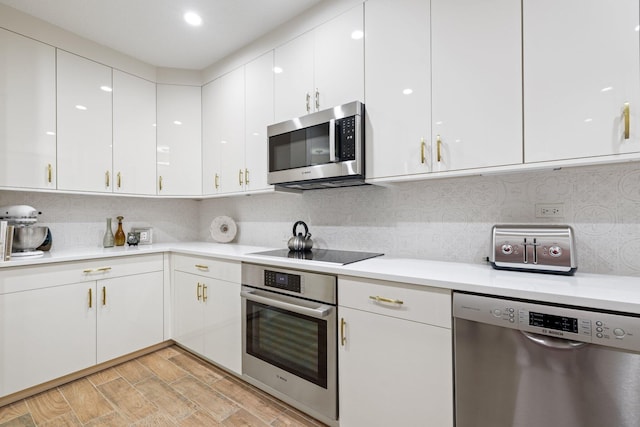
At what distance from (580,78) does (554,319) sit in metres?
0.94

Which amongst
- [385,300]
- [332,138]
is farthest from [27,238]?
[385,300]

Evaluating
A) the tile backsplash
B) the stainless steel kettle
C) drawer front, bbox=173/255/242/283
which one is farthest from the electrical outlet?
drawer front, bbox=173/255/242/283

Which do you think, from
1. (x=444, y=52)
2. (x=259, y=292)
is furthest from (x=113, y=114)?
(x=444, y=52)

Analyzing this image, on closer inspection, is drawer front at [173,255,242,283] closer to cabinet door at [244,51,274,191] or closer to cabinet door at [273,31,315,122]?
cabinet door at [244,51,274,191]

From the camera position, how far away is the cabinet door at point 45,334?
5.93 ft

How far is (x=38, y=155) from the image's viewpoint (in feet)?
6.89

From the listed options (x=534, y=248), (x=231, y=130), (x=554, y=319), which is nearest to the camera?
(x=554, y=319)

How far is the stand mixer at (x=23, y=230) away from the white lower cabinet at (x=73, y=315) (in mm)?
244

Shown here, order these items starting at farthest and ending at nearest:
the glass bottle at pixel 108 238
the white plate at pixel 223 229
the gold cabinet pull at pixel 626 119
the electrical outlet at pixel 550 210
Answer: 1. the white plate at pixel 223 229
2. the glass bottle at pixel 108 238
3. the electrical outlet at pixel 550 210
4. the gold cabinet pull at pixel 626 119

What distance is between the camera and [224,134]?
104 inches

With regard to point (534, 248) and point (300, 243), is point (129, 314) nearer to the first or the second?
point (300, 243)

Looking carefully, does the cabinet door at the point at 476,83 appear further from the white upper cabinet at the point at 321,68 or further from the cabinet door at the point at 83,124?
the cabinet door at the point at 83,124

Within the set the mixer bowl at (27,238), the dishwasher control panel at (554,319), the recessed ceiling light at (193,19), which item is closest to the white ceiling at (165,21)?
the recessed ceiling light at (193,19)

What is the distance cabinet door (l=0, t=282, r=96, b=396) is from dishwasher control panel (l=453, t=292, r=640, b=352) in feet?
8.12
